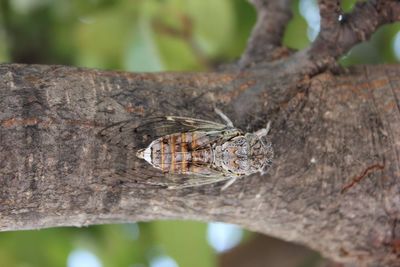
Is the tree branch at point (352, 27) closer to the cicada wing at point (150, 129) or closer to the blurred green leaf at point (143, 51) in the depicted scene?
the cicada wing at point (150, 129)

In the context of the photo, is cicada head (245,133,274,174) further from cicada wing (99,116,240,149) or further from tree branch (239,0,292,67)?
tree branch (239,0,292,67)

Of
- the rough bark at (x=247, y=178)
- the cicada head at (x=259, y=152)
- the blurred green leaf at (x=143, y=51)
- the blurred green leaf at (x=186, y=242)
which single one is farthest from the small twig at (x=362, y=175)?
the blurred green leaf at (x=143, y=51)

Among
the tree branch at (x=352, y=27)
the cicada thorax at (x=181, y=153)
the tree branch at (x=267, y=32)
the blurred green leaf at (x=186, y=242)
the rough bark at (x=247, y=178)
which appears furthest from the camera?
the blurred green leaf at (x=186, y=242)

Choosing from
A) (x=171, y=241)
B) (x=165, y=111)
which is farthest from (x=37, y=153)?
(x=171, y=241)

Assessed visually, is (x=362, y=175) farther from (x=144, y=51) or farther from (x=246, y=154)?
(x=144, y=51)

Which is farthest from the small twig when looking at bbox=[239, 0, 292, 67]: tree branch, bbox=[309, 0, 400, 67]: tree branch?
bbox=[239, 0, 292, 67]: tree branch

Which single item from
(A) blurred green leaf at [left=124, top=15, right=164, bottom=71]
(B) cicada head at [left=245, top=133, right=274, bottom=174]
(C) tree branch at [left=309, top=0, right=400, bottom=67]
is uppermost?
(A) blurred green leaf at [left=124, top=15, right=164, bottom=71]

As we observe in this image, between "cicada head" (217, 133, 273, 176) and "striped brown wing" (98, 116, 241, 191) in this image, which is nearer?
"striped brown wing" (98, 116, 241, 191)

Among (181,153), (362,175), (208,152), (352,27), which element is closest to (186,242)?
(208,152)
